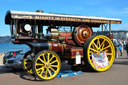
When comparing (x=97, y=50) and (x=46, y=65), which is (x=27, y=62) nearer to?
(x=46, y=65)

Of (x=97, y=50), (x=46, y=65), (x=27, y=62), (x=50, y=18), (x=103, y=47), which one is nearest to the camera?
(x=46, y=65)

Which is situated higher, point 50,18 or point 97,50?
point 50,18

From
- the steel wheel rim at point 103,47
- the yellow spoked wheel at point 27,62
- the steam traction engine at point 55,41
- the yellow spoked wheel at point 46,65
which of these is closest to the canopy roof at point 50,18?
the steam traction engine at point 55,41

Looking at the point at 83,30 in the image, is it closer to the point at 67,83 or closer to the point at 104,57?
the point at 104,57

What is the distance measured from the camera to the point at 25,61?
25.3 feet

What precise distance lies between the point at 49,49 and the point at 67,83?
1.82 m

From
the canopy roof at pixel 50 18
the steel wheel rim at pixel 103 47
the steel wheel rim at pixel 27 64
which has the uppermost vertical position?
the canopy roof at pixel 50 18

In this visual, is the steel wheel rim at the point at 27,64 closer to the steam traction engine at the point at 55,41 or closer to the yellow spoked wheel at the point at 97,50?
the steam traction engine at the point at 55,41

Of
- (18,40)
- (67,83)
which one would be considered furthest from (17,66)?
(67,83)

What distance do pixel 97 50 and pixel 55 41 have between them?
6.70ft

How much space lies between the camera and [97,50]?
7867 millimetres

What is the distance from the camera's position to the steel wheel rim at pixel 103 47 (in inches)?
Answer: 300

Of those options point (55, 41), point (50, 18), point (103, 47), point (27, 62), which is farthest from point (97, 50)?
point (27, 62)

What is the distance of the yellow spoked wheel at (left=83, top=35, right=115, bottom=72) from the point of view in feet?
24.2
